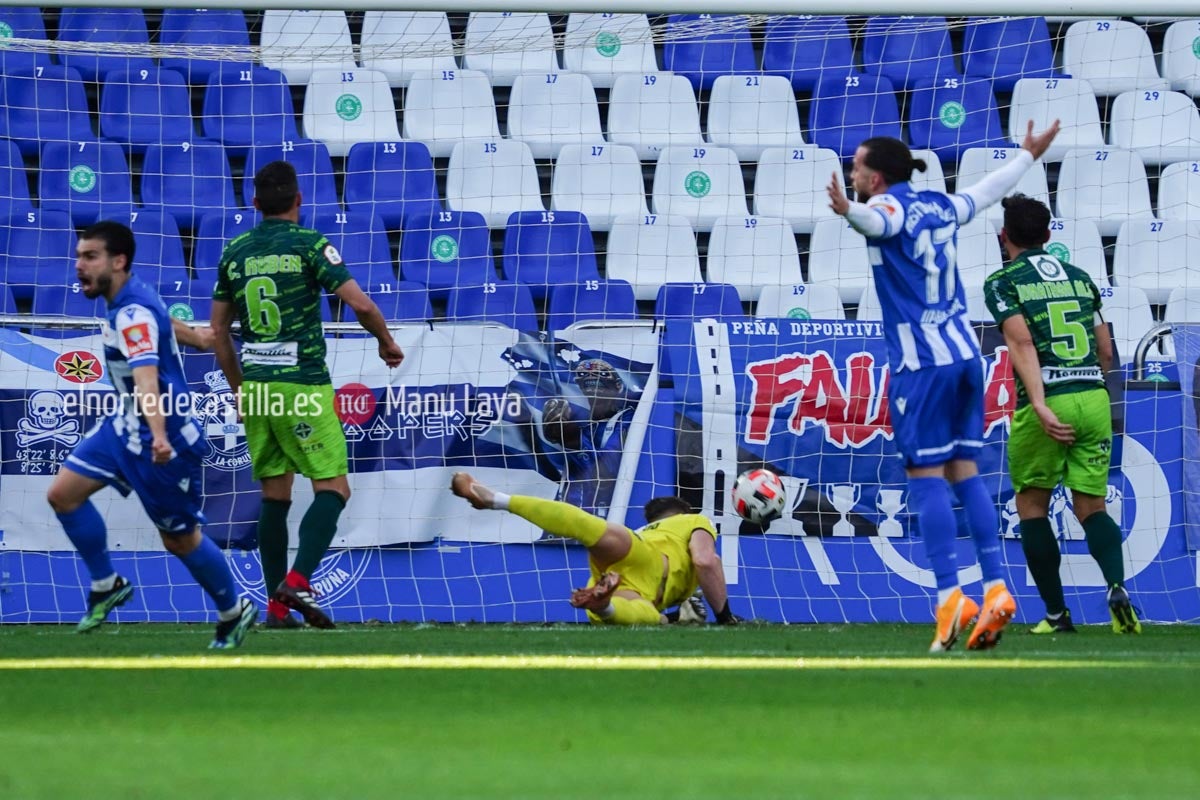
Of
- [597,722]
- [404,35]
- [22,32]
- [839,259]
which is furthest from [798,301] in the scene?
[597,722]

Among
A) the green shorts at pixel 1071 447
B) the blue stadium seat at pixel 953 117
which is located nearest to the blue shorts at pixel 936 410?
the green shorts at pixel 1071 447

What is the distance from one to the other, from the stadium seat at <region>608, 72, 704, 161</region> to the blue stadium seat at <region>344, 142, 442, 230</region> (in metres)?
1.31

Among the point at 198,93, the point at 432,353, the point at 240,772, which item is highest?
the point at 198,93

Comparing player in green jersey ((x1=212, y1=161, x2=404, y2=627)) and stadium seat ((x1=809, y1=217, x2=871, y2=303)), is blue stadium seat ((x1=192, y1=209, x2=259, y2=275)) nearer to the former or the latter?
player in green jersey ((x1=212, y1=161, x2=404, y2=627))

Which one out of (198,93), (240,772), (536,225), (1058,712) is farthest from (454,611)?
(240,772)

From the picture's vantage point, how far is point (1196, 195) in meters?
10.6

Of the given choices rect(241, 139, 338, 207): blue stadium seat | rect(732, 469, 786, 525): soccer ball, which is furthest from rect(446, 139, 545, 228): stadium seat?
rect(732, 469, 786, 525): soccer ball

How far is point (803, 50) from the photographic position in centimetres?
1085

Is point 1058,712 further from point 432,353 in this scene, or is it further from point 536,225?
point 536,225

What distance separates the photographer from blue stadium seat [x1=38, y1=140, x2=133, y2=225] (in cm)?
953

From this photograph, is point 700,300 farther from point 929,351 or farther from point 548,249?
point 929,351

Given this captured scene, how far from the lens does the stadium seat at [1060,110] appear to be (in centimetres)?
1062

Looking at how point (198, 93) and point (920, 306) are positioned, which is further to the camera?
point (198, 93)

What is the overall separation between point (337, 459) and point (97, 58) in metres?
4.44
